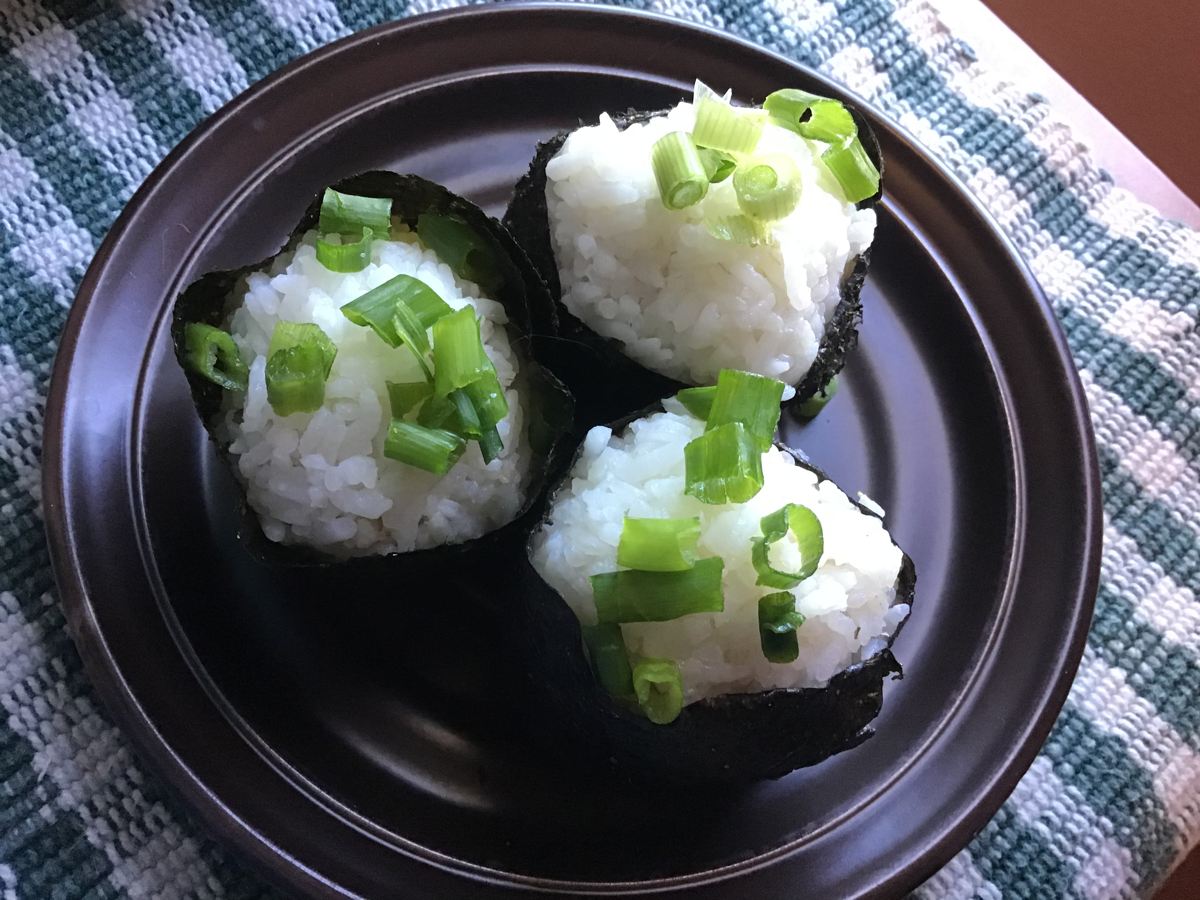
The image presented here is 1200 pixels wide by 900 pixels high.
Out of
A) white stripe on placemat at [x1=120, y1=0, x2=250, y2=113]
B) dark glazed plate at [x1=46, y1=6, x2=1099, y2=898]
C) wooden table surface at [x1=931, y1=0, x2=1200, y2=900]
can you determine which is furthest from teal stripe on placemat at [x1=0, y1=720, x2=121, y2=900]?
wooden table surface at [x1=931, y1=0, x2=1200, y2=900]

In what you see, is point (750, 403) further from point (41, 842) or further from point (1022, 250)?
point (41, 842)

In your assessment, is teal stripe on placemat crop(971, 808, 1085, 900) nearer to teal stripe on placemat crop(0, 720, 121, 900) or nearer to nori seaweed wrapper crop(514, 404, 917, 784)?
nori seaweed wrapper crop(514, 404, 917, 784)

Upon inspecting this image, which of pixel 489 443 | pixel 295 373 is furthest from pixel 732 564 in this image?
pixel 295 373

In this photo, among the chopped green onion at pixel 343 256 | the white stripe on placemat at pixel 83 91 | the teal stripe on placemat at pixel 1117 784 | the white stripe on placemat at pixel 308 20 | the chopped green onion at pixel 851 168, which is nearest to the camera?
the chopped green onion at pixel 343 256

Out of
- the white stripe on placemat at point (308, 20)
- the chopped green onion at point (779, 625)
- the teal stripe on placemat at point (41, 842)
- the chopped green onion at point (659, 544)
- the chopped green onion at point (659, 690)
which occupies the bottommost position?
the teal stripe on placemat at point (41, 842)

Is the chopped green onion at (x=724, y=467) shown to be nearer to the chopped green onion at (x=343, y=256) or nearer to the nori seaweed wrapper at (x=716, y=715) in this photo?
the nori seaweed wrapper at (x=716, y=715)

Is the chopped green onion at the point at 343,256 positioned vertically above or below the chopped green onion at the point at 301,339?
above

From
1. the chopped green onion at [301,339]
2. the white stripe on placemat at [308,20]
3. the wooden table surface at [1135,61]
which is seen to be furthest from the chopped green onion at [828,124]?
the wooden table surface at [1135,61]

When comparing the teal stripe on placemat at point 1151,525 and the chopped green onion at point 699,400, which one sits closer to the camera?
the chopped green onion at point 699,400
